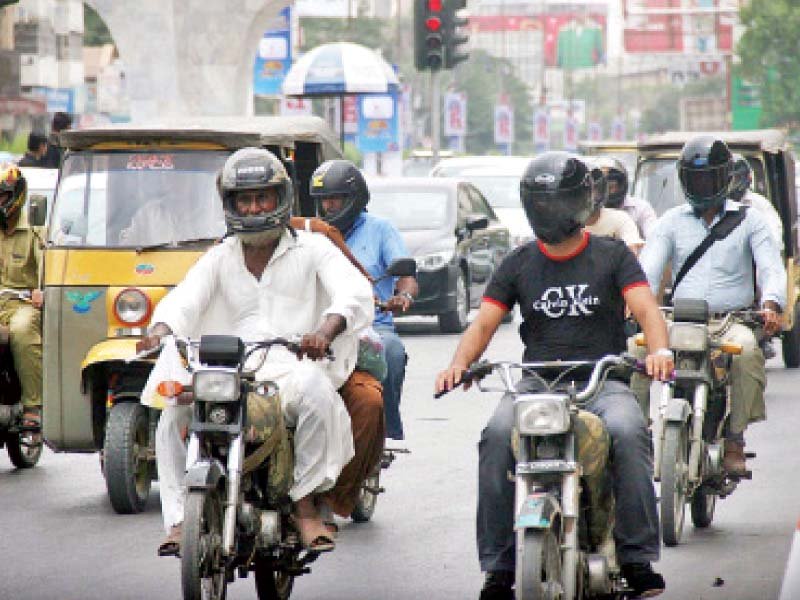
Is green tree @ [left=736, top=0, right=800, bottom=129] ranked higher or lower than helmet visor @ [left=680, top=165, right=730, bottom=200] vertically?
higher

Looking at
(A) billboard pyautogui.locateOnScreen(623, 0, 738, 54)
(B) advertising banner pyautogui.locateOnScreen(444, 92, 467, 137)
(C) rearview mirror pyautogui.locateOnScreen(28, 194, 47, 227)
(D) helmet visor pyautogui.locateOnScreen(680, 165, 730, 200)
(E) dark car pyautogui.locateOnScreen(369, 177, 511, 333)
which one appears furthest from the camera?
(A) billboard pyautogui.locateOnScreen(623, 0, 738, 54)

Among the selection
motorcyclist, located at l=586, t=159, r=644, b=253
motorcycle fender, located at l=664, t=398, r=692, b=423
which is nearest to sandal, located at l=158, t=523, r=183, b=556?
motorcycle fender, located at l=664, t=398, r=692, b=423

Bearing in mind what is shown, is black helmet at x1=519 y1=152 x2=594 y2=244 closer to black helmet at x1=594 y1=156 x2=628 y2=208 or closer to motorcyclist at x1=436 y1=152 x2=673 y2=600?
motorcyclist at x1=436 y1=152 x2=673 y2=600

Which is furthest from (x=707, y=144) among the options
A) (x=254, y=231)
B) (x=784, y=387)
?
(x=784, y=387)

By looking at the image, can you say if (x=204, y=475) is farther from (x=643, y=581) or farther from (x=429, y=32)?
(x=429, y=32)

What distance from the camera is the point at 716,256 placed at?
998 centimetres

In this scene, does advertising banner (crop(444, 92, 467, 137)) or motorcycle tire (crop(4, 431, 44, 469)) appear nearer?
motorcycle tire (crop(4, 431, 44, 469))

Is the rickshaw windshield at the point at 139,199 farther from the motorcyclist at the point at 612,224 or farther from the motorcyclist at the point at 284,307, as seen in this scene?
the motorcyclist at the point at 612,224

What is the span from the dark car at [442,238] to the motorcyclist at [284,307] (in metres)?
13.0

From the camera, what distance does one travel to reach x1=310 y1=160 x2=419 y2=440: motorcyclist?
390 inches

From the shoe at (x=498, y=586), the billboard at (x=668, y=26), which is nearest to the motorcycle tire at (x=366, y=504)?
the shoe at (x=498, y=586)

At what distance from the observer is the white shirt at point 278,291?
25.2ft

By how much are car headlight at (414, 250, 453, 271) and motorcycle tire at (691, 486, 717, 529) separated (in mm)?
11641

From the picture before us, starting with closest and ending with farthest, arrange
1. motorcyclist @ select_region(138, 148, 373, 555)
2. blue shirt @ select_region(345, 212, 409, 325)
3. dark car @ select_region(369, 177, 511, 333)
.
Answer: motorcyclist @ select_region(138, 148, 373, 555), blue shirt @ select_region(345, 212, 409, 325), dark car @ select_region(369, 177, 511, 333)
